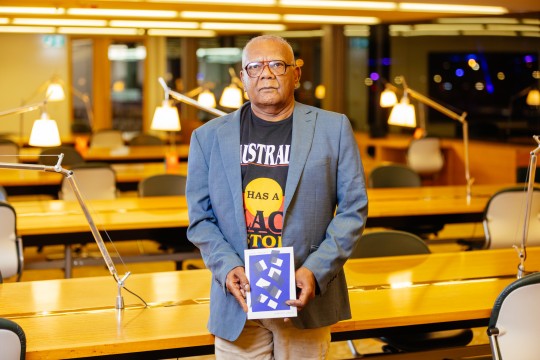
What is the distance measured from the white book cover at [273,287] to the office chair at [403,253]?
1.68 m

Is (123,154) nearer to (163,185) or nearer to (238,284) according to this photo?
(163,185)

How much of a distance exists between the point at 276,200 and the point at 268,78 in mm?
340

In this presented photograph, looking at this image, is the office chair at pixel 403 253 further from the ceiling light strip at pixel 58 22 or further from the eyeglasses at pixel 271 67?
the ceiling light strip at pixel 58 22

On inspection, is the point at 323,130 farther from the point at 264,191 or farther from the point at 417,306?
the point at 417,306

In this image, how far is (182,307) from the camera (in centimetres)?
309

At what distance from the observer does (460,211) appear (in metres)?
5.76

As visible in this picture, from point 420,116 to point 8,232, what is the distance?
8.69 meters

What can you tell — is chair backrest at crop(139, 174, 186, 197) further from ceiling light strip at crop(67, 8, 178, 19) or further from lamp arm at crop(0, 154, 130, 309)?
lamp arm at crop(0, 154, 130, 309)

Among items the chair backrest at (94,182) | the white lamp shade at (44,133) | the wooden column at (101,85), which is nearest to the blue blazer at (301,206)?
the white lamp shade at (44,133)

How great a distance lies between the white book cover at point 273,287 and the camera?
232 cm

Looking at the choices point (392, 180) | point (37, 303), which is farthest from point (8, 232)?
point (392, 180)

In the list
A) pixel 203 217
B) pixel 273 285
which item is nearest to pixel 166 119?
pixel 203 217

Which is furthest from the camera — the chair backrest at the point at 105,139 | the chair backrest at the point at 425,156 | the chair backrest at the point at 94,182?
the chair backrest at the point at 105,139

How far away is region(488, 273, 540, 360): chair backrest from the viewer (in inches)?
114
